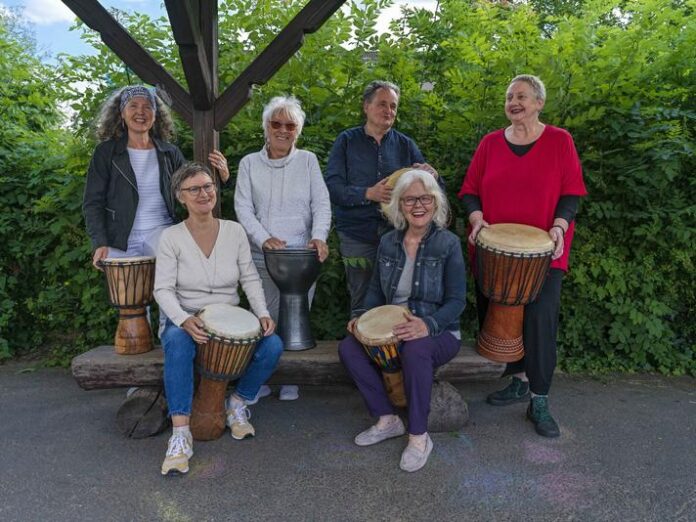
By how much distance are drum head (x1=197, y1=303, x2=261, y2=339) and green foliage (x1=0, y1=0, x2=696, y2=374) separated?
111 cm

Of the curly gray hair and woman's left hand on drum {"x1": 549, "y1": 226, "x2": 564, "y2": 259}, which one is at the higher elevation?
the curly gray hair

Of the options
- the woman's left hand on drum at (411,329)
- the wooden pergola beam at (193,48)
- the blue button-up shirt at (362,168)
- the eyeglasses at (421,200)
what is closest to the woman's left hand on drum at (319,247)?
the blue button-up shirt at (362,168)

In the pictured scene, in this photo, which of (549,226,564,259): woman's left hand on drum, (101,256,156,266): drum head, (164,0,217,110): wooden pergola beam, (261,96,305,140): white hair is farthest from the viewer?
(261,96,305,140): white hair

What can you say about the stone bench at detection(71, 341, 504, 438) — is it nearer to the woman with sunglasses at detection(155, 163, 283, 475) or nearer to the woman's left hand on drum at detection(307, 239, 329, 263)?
the woman with sunglasses at detection(155, 163, 283, 475)

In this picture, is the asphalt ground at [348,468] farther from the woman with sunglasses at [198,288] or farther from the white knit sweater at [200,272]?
the white knit sweater at [200,272]

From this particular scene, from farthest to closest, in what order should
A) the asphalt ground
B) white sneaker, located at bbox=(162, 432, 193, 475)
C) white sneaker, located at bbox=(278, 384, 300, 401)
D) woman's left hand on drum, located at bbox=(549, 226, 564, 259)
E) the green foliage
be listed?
→ the green foliage < white sneaker, located at bbox=(278, 384, 300, 401) < woman's left hand on drum, located at bbox=(549, 226, 564, 259) < white sneaker, located at bbox=(162, 432, 193, 475) < the asphalt ground

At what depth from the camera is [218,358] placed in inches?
107

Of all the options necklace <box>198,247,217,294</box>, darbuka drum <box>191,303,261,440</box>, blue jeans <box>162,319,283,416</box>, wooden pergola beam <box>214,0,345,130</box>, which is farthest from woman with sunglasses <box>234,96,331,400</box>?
blue jeans <box>162,319,283,416</box>

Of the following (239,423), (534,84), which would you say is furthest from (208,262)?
(534,84)

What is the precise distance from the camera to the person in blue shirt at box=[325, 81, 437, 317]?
322 cm

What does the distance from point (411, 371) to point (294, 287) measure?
96 cm

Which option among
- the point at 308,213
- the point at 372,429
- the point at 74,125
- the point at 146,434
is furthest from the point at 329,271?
the point at 74,125

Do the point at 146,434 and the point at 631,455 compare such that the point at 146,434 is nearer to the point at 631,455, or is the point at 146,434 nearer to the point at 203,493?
the point at 203,493

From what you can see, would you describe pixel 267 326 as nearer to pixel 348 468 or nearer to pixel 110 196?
pixel 348 468
